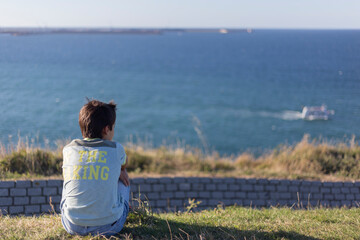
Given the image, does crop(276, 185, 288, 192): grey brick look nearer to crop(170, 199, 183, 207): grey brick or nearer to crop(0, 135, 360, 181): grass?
crop(0, 135, 360, 181): grass

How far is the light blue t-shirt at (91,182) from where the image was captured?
3.20m

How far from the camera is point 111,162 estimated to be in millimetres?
3291

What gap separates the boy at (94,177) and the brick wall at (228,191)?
3.28 metres

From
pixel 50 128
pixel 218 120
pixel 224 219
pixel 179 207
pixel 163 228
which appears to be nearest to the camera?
pixel 163 228

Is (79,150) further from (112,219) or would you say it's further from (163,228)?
(163,228)

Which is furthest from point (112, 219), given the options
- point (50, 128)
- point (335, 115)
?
point (335, 115)

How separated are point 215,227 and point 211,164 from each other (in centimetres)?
478

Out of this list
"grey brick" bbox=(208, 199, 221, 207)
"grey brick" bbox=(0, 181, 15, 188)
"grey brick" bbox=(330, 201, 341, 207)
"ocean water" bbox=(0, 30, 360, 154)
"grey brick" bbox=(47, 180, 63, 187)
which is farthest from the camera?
"ocean water" bbox=(0, 30, 360, 154)

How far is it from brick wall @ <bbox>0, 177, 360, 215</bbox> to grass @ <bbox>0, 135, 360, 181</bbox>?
51 cm

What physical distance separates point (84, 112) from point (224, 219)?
6.73ft

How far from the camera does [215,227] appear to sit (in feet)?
12.8

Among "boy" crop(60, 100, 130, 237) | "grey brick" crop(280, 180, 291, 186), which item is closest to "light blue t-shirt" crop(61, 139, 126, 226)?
"boy" crop(60, 100, 130, 237)

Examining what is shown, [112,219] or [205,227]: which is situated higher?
[112,219]

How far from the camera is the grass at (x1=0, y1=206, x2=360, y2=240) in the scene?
3.66 meters
